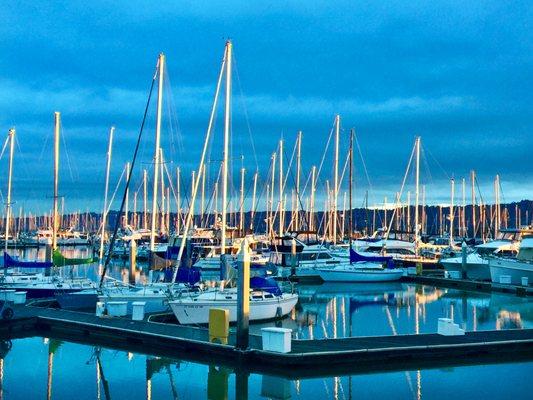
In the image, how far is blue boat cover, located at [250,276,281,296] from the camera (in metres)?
28.4

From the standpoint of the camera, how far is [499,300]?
38.8 meters

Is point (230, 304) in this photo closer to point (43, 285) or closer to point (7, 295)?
point (7, 295)

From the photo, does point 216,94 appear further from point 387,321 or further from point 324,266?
point 324,266

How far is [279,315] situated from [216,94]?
13.0 m

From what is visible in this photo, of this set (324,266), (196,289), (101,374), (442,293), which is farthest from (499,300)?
(101,374)

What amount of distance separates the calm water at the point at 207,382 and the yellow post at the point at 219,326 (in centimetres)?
93

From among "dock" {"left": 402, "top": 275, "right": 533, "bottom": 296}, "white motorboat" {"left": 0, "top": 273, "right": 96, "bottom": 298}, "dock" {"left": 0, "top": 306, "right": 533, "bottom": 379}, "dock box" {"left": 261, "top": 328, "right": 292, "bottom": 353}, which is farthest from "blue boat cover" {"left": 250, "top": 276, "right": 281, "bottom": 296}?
"dock" {"left": 402, "top": 275, "right": 533, "bottom": 296}

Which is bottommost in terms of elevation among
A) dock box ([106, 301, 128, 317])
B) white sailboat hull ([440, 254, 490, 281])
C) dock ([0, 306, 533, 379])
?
dock ([0, 306, 533, 379])

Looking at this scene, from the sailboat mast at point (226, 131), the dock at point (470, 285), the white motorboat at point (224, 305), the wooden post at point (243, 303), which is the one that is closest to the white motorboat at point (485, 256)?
the dock at point (470, 285)

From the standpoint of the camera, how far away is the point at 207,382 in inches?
758

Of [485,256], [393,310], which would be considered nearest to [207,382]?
[393,310]

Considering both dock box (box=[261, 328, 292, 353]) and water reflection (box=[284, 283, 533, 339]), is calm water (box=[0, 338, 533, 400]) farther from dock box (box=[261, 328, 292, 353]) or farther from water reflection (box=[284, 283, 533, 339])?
water reflection (box=[284, 283, 533, 339])

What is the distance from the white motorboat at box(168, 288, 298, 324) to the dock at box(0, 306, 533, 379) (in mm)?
1868

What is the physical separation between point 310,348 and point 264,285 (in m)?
8.55
